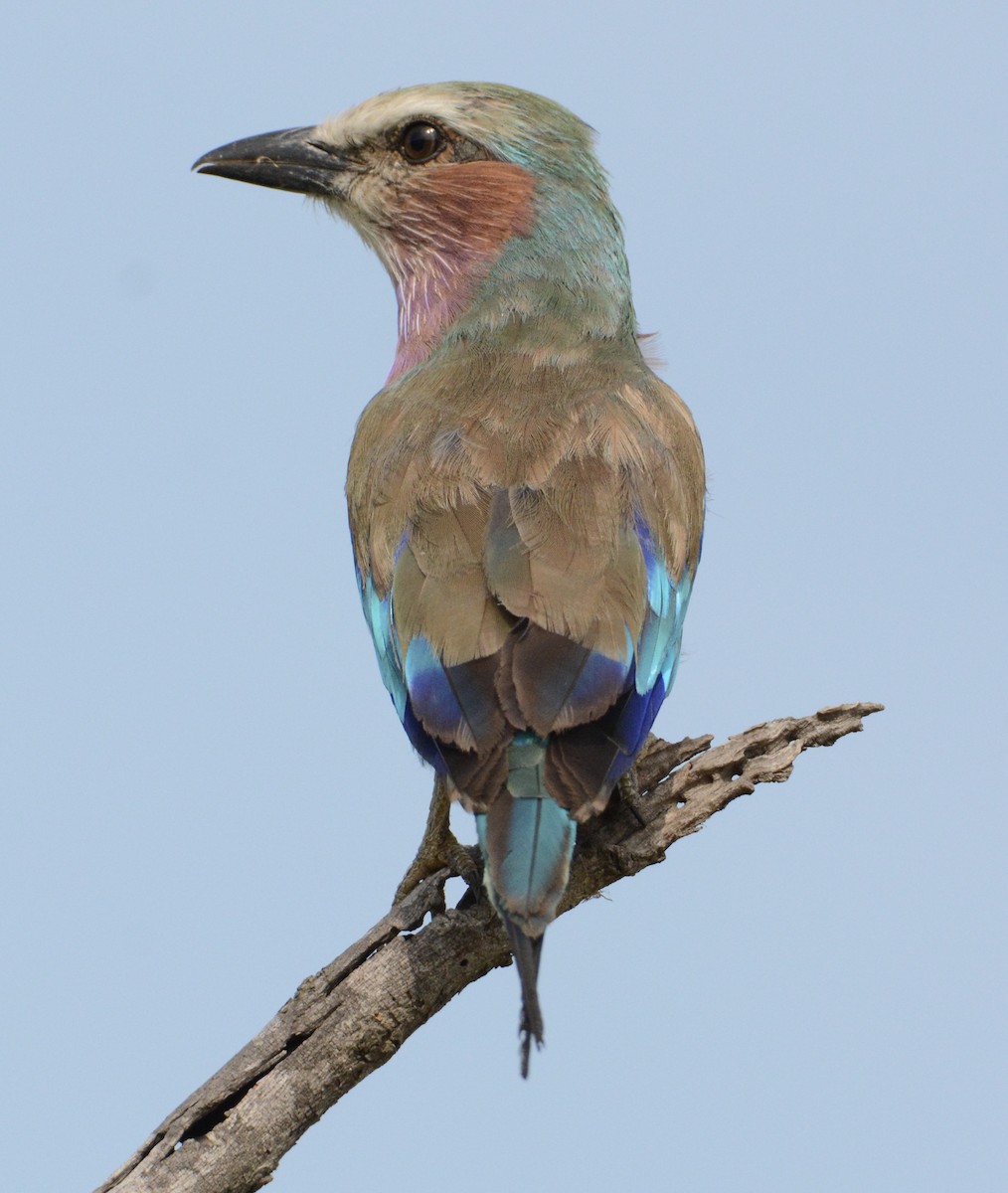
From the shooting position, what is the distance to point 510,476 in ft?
16.9

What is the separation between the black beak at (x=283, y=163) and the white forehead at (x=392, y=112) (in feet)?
0.27

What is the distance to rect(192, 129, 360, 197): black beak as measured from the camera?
6.79 metres

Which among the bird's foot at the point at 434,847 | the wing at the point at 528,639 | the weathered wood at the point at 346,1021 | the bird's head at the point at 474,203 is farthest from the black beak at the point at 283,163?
the weathered wood at the point at 346,1021

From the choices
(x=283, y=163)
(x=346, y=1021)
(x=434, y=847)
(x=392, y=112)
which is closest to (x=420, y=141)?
(x=392, y=112)

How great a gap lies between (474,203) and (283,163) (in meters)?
0.88

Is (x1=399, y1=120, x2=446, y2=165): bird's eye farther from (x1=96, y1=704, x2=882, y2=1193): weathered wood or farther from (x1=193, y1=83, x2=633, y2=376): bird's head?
(x1=96, y1=704, x2=882, y2=1193): weathered wood

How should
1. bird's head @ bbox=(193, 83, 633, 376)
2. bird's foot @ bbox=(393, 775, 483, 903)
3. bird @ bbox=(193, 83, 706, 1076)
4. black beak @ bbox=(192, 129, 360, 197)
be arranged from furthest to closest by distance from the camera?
black beak @ bbox=(192, 129, 360, 197)
bird's head @ bbox=(193, 83, 633, 376)
bird's foot @ bbox=(393, 775, 483, 903)
bird @ bbox=(193, 83, 706, 1076)

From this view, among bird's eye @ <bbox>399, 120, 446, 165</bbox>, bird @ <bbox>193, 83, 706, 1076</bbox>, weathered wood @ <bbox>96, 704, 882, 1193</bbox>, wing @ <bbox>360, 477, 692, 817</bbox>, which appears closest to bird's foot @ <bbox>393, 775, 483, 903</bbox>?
bird @ <bbox>193, 83, 706, 1076</bbox>

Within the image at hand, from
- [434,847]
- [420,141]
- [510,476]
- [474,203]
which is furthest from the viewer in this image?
[420,141]

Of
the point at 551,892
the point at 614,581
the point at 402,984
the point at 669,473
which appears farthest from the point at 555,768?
the point at 669,473

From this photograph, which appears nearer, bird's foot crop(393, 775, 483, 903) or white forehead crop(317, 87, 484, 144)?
bird's foot crop(393, 775, 483, 903)

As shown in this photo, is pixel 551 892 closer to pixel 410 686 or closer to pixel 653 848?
pixel 410 686

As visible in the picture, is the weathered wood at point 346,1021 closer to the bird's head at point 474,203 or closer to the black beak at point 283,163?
the bird's head at point 474,203

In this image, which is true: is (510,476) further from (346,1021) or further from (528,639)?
(346,1021)
